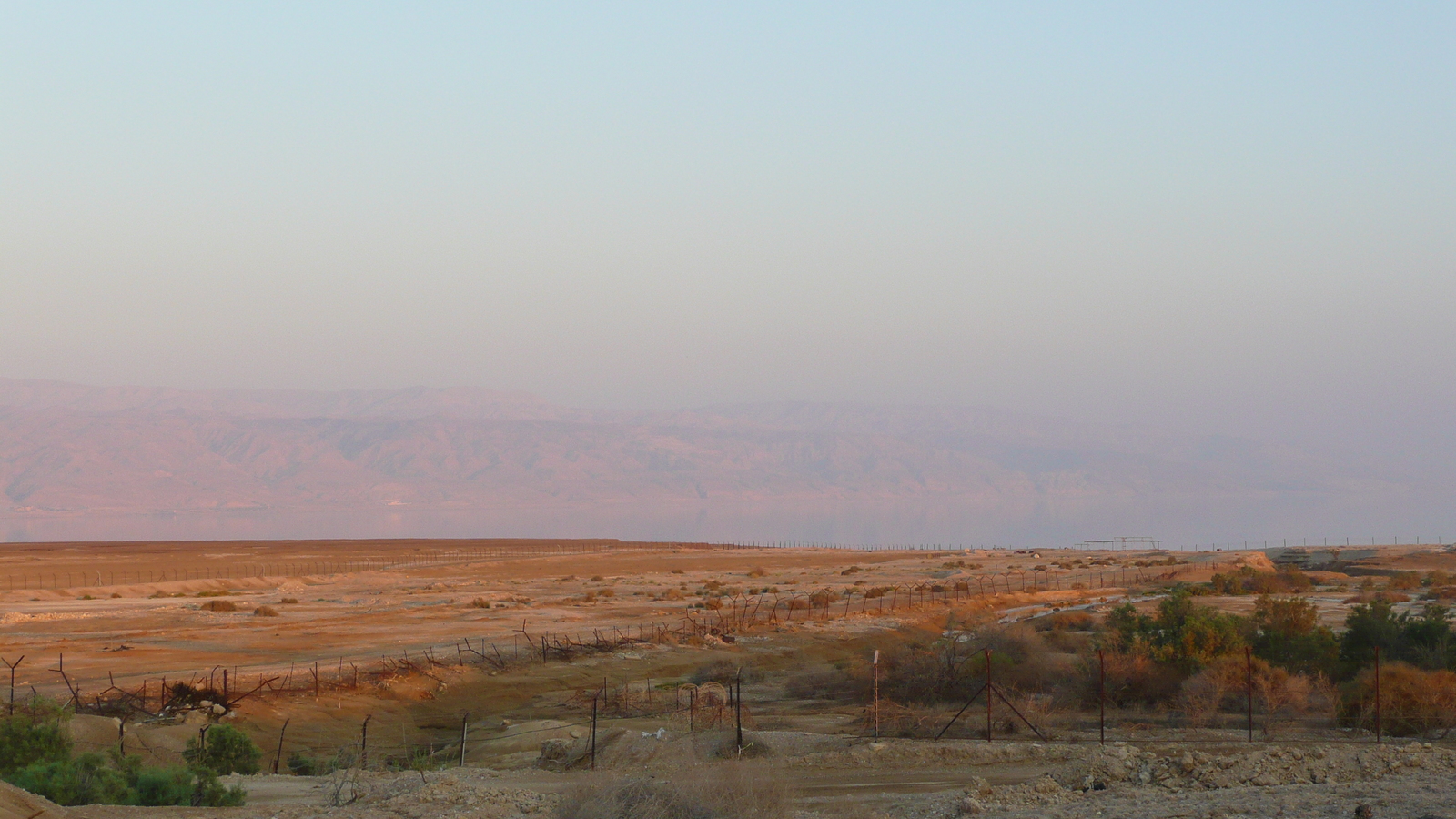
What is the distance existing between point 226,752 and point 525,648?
55.6ft

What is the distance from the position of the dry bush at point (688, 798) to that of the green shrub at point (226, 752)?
818 cm

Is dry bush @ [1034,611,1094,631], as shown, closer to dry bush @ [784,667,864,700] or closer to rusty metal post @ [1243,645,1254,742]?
dry bush @ [784,667,864,700]

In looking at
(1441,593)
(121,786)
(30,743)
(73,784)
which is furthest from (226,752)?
(1441,593)

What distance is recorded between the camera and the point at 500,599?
5294 cm

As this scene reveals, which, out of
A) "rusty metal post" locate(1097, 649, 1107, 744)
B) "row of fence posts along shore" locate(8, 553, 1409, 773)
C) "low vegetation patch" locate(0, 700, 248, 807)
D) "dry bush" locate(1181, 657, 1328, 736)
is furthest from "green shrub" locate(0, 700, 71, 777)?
"dry bush" locate(1181, 657, 1328, 736)

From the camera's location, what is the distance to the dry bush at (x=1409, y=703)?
17828 mm

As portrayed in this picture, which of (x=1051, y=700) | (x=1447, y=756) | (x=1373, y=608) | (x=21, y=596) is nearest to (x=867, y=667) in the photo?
(x=1051, y=700)

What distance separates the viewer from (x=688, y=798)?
414 inches

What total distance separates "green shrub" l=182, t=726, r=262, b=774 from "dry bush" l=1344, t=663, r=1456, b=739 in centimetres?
1780

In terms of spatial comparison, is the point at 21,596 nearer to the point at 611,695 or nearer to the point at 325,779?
the point at 611,695

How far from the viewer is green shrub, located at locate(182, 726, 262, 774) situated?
16.5 m

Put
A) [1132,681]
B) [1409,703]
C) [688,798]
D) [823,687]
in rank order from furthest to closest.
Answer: [823,687]
[1132,681]
[1409,703]
[688,798]

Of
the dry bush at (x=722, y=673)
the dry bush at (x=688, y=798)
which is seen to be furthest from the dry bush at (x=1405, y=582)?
the dry bush at (x=688, y=798)

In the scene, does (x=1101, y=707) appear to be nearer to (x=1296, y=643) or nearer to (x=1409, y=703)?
(x=1409, y=703)
